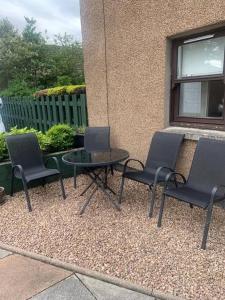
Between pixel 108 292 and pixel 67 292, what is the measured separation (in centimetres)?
34

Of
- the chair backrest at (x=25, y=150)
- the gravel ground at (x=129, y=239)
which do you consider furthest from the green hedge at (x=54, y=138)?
the gravel ground at (x=129, y=239)

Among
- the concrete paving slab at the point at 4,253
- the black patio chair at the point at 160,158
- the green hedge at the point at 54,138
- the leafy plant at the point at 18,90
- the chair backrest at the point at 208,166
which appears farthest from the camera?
the leafy plant at the point at 18,90

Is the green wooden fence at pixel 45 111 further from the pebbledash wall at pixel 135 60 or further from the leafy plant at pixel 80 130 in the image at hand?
the pebbledash wall at pixel 135 60

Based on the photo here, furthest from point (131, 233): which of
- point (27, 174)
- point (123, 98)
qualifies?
point (123, 98)

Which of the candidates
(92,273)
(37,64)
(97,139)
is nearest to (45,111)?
(97,139)

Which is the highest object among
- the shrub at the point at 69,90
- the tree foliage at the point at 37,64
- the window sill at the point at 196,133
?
the tree foliage at the point at 37,64

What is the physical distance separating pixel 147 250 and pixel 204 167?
1.25 meters

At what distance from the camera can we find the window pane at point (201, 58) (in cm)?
333

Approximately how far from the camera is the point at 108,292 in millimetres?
2072

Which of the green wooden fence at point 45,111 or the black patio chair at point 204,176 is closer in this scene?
the black patio chair at point 204,176

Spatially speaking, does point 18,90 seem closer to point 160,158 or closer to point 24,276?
point 160,158

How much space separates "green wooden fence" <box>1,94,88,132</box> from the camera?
593cm

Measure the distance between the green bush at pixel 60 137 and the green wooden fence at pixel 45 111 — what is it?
0.71 metres

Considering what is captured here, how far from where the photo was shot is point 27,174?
13.0 ft
